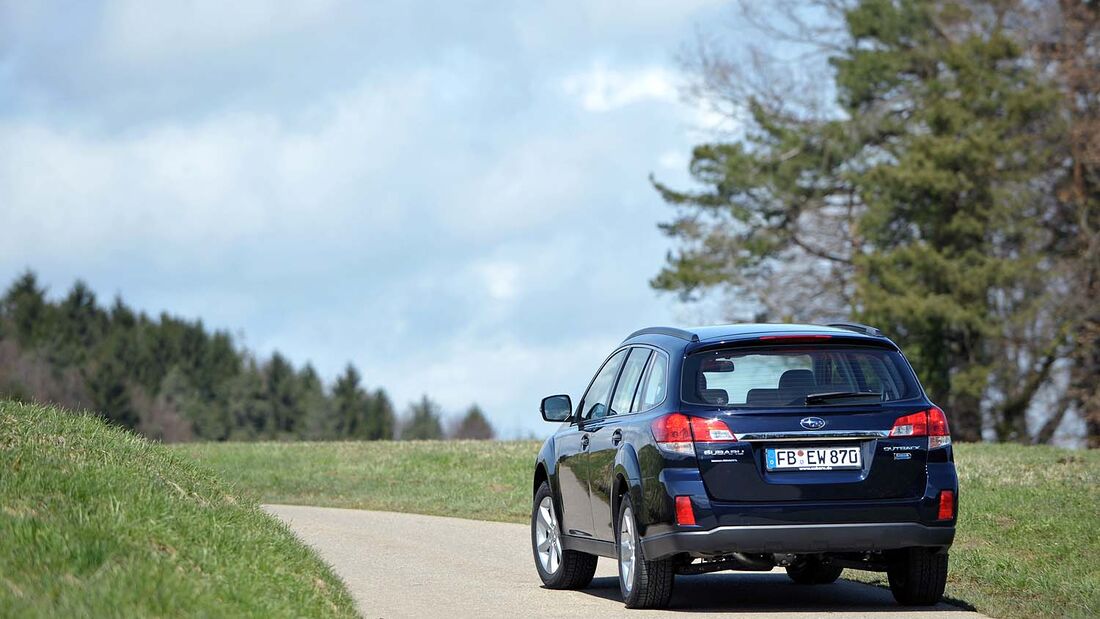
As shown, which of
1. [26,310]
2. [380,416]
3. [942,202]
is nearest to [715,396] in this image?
[942,202]

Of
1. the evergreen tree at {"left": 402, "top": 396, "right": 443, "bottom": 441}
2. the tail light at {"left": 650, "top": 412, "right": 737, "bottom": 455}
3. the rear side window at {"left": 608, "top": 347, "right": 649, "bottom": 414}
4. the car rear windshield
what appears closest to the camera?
the tail light at {"left": 650, "top": 412, "right": 737, "bottom": 455}

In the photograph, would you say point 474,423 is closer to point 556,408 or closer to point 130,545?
point 556,408

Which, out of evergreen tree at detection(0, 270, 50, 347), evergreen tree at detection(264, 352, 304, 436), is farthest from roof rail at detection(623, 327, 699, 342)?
evergreen tree at detection(264, 352, 304, 436)

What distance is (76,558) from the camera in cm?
736

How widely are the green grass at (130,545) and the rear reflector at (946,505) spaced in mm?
3564

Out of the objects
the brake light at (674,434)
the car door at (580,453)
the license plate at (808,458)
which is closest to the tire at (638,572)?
the brake light at (674,434)

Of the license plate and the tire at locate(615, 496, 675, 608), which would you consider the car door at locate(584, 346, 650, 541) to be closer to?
the tire at locate(615, 496, 675, 608)

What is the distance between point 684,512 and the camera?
941 centimetres

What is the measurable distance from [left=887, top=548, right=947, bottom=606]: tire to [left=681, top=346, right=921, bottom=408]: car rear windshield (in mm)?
1030

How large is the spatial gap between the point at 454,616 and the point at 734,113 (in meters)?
41.3

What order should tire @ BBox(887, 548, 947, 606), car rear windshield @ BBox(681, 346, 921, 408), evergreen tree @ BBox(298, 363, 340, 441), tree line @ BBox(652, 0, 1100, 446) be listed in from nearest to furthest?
car rear windshield @ BBox(681, 346, 921, 408), tire @ BBox(887, 548, 947, 606), tree line @ BBox(652, 0, 1100, 446), evergreen tree @ BBox(298, 363, 340, 441)

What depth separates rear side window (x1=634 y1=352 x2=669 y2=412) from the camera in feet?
32.9

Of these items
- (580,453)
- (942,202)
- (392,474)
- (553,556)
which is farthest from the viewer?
(942,202)

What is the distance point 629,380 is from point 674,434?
56.8 inches
